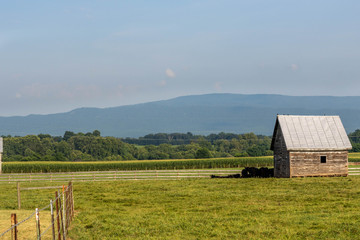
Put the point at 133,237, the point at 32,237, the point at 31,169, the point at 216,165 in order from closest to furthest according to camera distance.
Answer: the point at 32,237, the point at 133,237, the point at 31,169, the point at 216,165

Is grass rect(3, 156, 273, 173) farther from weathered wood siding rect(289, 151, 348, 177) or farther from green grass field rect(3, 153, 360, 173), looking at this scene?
weathered wood siding rect(289, 151, 348, 177)

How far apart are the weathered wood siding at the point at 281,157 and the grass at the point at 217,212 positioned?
961 cm

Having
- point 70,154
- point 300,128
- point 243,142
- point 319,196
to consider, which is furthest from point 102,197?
point 243,142

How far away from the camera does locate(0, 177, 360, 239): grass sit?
63.6ft

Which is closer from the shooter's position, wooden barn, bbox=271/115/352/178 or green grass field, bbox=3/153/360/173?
wooden barn, bbox=271/115/352/178

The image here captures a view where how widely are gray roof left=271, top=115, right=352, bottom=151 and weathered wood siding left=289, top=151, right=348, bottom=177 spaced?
2.07ft

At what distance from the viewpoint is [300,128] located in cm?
5094

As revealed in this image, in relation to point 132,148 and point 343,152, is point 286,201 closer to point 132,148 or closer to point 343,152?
point 343,152

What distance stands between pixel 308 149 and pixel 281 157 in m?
2.98

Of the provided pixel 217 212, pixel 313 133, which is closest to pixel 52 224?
pixel 217 212

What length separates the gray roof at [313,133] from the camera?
48.8 meters

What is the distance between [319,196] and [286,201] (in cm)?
345

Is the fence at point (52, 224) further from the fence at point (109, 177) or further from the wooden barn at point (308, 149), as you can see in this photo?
the wooden barn at point (308, 149)

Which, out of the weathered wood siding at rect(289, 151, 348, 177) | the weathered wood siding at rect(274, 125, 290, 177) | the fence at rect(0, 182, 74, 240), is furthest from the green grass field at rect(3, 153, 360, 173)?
the fence at rect(0, 182, 74, 240)
